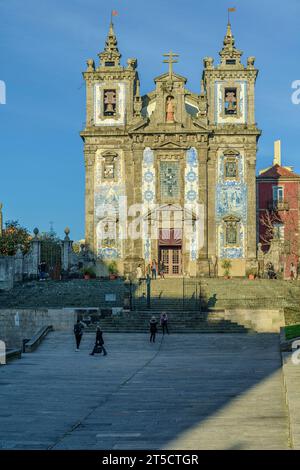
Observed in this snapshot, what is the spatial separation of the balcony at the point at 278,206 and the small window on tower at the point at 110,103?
48.7 feet

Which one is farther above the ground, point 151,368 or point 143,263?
point 143,263

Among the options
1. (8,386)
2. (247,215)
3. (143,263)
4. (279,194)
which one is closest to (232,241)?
(247,215)

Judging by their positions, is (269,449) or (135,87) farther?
(135,87)

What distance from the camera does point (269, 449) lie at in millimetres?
11500

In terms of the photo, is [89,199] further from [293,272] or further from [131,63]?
[293,272]

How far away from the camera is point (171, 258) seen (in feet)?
178

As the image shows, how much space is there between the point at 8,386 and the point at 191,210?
3522cm

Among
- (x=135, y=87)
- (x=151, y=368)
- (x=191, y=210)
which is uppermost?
(x=135, y=87)

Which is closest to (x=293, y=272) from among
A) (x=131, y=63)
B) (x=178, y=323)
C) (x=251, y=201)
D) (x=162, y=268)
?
(x=251, y=201)

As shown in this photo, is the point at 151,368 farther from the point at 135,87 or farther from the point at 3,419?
the point at 135,87

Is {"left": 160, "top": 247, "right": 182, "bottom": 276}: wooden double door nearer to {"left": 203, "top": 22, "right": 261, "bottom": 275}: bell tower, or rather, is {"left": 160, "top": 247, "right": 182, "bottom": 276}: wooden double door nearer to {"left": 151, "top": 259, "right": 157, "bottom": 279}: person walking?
{"left": 151, "top": 259, "right": 157, "bottom": 279}: person walking

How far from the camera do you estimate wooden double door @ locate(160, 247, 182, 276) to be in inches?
2133
